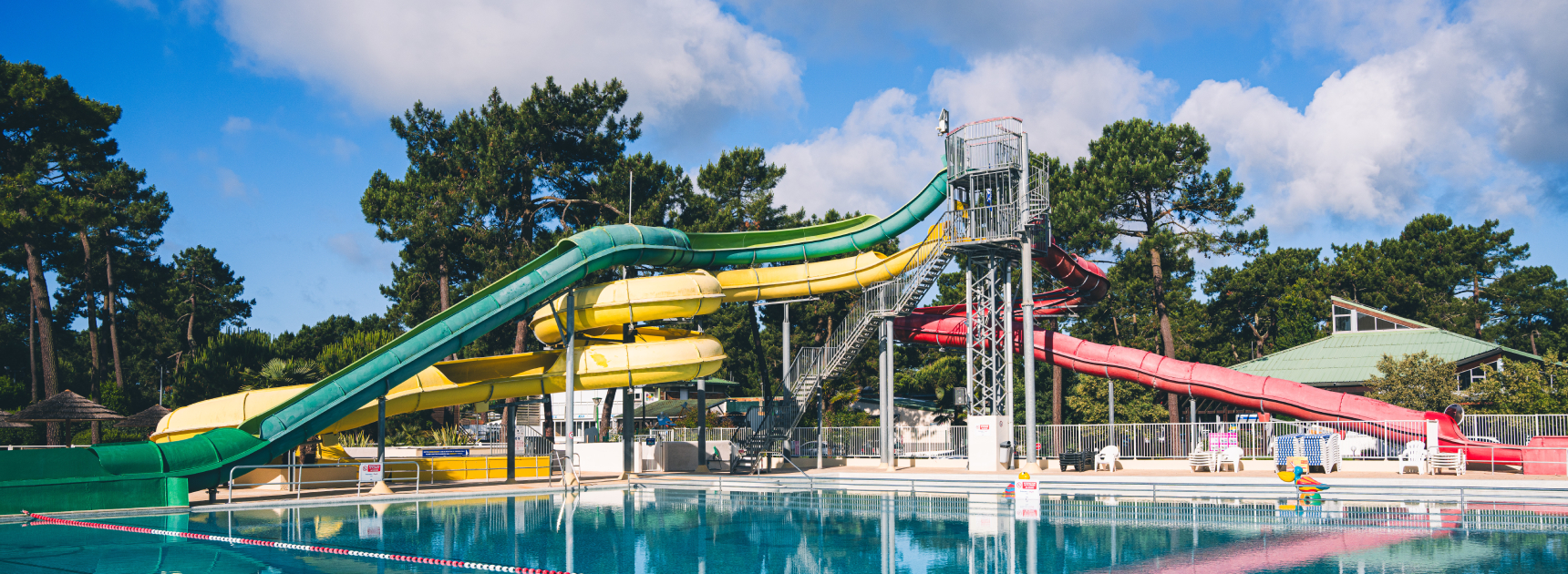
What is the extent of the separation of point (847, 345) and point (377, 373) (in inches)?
542

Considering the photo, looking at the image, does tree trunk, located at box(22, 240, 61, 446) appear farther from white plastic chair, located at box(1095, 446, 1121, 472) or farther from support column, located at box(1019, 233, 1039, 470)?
white plastic chair, located at box(1095, 446, 1121, 472)

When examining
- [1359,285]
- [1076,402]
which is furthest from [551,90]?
[1359,285]

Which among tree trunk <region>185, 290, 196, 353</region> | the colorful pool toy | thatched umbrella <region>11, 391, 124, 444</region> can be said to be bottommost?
the colorful pool toy

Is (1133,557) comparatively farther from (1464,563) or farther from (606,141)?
(606,141)

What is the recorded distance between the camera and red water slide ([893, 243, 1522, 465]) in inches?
1089

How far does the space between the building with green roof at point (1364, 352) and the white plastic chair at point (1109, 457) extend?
1501cm

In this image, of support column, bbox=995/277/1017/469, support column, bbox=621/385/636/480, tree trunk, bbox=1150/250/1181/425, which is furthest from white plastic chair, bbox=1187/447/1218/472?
support column, bbox=621/385/636/480

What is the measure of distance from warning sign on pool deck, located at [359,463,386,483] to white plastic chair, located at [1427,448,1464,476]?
84.6 feet

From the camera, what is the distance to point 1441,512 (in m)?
18.6

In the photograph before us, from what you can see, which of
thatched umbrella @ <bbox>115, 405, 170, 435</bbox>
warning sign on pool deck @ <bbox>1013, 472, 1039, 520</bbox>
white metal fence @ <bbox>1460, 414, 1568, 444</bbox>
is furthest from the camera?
thatched umbrella @ <bbox>115, 405, 170, 435</bbox>

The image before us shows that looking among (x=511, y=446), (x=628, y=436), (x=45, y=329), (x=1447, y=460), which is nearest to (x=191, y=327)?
(x=45, y=329)

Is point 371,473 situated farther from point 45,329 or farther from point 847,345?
point 45,329

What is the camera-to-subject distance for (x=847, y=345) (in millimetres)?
31734

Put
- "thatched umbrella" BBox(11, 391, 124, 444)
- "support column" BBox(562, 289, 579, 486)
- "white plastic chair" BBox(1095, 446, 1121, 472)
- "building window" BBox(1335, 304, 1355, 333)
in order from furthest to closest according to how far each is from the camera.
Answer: "building window" BBox(1335, 304, 1355, 333) → "thatched umbrella" BBox(11, 391, 124, 444) → "white plastic chair" BBox(1095, 446, 1121, 472) → "support column" BBox(562, 289, 579, 486)
